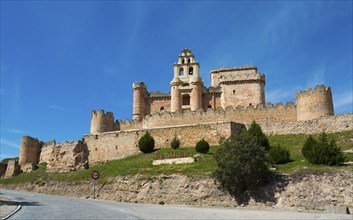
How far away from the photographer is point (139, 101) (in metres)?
53.9

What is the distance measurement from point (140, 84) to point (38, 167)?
60.0 feet

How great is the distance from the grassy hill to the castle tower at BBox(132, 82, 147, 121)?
595 inches

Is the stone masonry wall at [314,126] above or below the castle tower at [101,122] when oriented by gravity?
below

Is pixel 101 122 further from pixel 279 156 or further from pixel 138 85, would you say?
pixel 279 156

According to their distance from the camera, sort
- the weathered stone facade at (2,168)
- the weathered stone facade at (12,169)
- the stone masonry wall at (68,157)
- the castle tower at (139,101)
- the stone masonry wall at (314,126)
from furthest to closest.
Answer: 1. the castle tower at (139,101)
2. the weathered stone facade at (2,168)
3. the weathered stone facade at (12,169)
4. the stone masonry wall at (68,157)
5. the stone masonry wall at (314,126)

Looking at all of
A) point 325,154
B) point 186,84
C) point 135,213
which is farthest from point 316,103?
point 135,213

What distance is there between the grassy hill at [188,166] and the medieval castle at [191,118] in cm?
198

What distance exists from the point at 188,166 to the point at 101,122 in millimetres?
22016

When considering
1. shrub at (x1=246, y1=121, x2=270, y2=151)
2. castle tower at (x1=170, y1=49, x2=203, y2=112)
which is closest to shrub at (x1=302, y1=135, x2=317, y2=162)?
shrub at (x1=246, y1=121, x2=270, y2=151)

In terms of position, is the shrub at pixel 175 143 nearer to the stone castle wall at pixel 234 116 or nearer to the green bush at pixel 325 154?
the stone castle wall at pixel 234 116

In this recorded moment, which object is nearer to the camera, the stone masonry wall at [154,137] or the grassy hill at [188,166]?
the grassy hill at [188,166]

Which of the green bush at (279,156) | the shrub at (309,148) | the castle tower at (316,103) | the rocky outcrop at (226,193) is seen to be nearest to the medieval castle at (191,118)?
the castle tower at (316,103)

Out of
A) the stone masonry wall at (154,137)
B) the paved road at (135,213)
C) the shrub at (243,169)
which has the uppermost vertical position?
the stone masonry wall at (154,137)

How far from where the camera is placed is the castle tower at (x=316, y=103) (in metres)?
38.0
